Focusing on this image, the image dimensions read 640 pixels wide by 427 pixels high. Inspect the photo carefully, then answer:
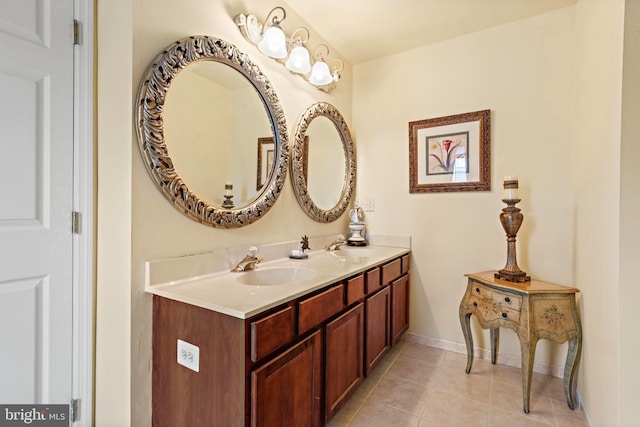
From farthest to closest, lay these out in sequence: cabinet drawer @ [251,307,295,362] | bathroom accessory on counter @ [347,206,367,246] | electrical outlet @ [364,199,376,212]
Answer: electrical outlet @ [364,199,376,212] → bathroom accessory on counter @ [347,206,367,246] → cabinet drawer @ [251,307,295,362]

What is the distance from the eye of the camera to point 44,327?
118 cm

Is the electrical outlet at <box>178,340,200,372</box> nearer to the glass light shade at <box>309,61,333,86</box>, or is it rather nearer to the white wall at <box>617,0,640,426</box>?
the white wall at <box>617,0,640,426</box>

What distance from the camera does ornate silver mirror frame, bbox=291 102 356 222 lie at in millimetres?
2070

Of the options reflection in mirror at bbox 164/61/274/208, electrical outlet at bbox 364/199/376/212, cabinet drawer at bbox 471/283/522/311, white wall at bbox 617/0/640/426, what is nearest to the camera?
white wall at bbox 617/0/640/426

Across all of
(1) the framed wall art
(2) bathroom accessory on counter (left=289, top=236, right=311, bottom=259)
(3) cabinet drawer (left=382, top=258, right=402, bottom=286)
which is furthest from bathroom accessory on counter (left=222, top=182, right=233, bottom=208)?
(1) the framed wall art

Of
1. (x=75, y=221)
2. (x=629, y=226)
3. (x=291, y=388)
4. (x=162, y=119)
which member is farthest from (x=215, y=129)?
(x=629, y=226)

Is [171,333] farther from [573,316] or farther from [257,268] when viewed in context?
[573,316]

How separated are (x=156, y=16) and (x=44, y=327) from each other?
4.57 ft

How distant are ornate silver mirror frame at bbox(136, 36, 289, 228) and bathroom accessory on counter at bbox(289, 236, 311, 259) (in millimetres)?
370

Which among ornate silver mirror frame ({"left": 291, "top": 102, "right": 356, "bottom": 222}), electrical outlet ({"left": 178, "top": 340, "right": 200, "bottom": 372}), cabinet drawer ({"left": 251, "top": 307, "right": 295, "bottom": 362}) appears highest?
ornate silver mirror frame ({"left": 291, "top": 102, "right": 356, "bottom": 222})

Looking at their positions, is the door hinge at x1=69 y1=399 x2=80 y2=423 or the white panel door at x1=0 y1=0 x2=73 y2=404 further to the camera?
the door hinge at x1=69 y1=399 x2=80 y2=423

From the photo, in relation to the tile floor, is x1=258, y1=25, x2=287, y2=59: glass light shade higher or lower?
higher

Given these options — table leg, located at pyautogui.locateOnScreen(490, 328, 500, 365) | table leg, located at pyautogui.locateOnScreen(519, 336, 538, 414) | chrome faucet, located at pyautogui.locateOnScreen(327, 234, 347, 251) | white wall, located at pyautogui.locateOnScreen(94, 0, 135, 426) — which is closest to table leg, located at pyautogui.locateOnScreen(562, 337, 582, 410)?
table leg, located at pyautogui.locateOnScreen(519, 336, 538, 414)

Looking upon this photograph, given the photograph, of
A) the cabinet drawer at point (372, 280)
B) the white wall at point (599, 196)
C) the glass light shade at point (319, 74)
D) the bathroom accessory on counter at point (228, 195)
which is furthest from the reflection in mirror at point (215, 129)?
the white wall at point (599, 196)
